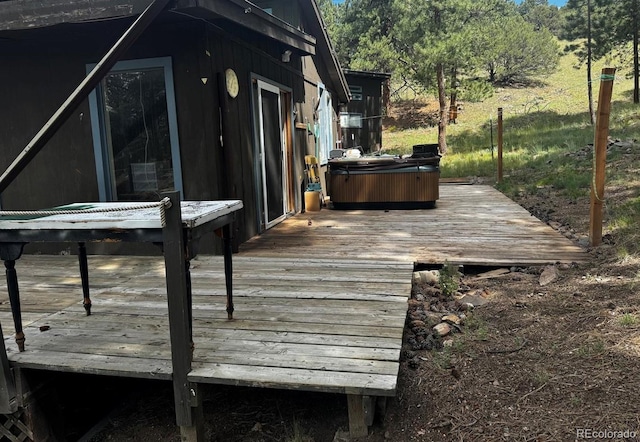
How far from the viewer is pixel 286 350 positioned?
2.35 m

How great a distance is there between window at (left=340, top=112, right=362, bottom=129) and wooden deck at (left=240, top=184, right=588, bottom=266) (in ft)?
28.8

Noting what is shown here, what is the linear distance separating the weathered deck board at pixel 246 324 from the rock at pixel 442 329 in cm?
27

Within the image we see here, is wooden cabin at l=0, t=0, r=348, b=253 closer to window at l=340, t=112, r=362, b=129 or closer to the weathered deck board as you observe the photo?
the weathered deck board

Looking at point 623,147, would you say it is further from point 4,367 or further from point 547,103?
point 547,103

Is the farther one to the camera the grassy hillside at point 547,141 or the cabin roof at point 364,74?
the cabin roof at point 364,74

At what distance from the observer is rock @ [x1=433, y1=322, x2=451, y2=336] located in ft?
9.66

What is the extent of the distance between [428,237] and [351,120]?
11.6 m

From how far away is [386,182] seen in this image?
7.41m

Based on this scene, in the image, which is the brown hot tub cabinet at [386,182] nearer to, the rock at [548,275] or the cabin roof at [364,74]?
the rock at [548,275]

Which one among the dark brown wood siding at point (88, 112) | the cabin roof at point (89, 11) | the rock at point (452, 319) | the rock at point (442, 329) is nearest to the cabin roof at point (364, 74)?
the dark brown wood siding at point (88, 112)

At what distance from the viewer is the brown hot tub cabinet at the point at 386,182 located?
287 inches

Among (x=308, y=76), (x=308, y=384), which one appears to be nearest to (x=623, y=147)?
(x=308, y=76)

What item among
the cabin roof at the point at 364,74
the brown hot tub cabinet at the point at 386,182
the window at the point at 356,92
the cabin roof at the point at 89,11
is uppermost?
the cabin roof at the point at 364,74

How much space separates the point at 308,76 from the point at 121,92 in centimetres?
415
